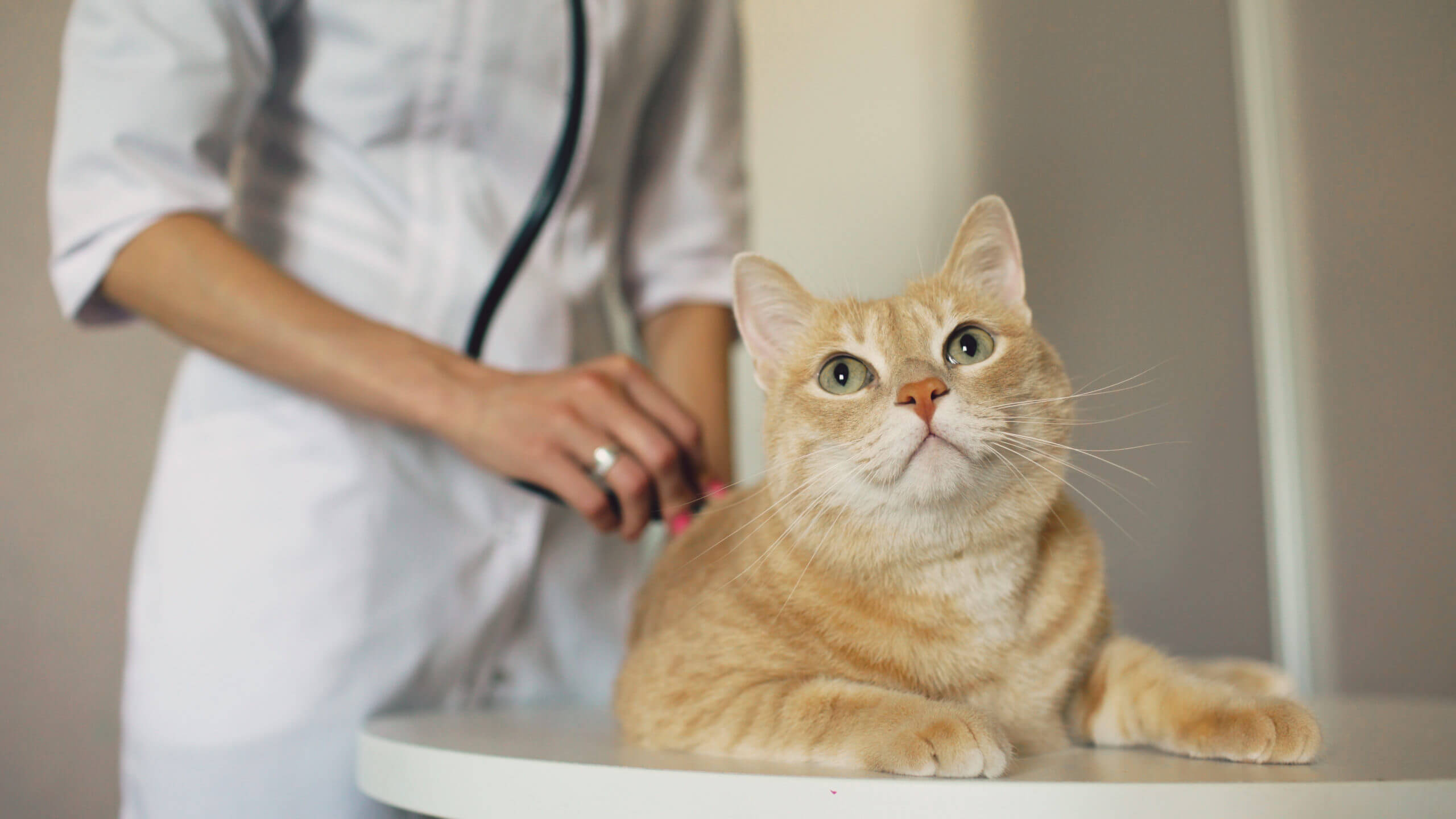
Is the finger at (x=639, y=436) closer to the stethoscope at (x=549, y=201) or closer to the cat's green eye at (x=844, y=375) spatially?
the stethoscope at (x=549, y=201)

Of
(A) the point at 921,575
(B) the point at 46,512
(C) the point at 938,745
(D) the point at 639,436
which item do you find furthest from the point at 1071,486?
(B) the point at 46,512

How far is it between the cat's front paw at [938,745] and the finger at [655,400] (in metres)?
0.41

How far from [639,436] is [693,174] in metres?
0.48

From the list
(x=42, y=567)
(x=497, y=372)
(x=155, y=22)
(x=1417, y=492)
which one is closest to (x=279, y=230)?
(x=155, y=22)

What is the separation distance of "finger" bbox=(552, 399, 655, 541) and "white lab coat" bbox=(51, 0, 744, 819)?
0.22m

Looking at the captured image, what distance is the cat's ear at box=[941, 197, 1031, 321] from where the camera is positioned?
629 millimetres

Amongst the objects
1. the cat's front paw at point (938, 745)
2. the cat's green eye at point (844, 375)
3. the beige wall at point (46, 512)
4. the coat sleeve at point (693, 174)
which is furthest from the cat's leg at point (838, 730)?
the beige wall at point (46, 512)

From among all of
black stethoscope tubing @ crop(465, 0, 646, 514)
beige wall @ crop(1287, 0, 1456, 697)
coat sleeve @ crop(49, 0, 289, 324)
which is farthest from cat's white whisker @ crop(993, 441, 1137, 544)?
coat sleeve @ crop(49, 0, 289, 324)

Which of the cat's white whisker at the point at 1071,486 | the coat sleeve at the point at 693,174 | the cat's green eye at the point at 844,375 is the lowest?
the cat's white whisker at the point at 1071,486

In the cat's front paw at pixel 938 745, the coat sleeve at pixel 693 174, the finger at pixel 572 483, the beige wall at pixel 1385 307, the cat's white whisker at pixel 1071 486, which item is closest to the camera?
the cat's front paw at pixel 938 745

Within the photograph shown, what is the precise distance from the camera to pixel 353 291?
1080 mm

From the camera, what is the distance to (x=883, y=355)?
69 cm

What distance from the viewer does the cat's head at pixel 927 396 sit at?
0.63 m

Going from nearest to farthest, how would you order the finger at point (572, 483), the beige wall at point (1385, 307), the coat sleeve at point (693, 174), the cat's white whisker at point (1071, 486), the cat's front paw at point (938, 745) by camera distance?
the cat's front paw at point (938, 745) → the cat's white whisker at point (1071, 486) → the beige wall at point (1385, 307) → the finger at point (572, 483) → the coat sleeve at point (693, 174)
